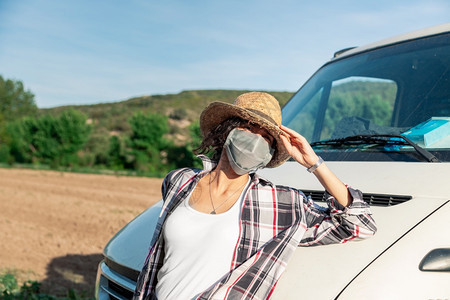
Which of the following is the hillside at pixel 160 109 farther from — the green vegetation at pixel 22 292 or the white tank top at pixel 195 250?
A: the white tank top at pixel 195 250

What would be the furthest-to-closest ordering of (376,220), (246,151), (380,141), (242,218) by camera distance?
1. (380,141)
2. (246,151)
3. (242,218)
4. (376,220)

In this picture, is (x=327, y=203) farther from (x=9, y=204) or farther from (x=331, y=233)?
(x=9, y=204)

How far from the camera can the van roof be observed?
3.19 meters

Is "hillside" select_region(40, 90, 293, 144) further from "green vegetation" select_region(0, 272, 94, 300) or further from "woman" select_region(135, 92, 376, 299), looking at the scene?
"woman" select_region(135, 92, 376, 299)

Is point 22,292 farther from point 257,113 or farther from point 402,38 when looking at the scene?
point 402,38

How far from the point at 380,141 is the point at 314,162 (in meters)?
0.63

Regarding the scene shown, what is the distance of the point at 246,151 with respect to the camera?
2.29 m

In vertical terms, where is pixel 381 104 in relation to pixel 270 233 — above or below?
above

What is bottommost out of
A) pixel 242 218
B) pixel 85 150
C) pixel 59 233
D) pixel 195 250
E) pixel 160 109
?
pixel 85 150

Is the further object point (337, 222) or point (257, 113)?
point (257, 113)

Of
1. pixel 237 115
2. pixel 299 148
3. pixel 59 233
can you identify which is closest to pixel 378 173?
pixel 299 148

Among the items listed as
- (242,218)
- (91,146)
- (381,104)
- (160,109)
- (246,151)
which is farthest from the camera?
(160,109)

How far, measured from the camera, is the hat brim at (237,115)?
7.45 feet

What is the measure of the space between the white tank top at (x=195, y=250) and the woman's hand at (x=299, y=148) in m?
0.35
